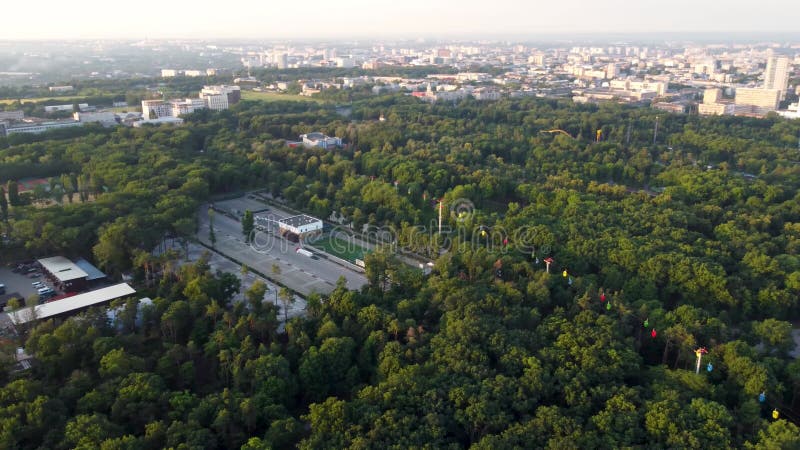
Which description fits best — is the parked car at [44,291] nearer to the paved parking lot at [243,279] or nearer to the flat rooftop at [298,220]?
the paved parking lot at [243,279]

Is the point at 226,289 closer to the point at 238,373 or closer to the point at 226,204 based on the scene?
the point at 238,373

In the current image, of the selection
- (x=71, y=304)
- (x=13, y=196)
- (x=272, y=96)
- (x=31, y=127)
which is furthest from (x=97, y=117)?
(x=71, y=304)

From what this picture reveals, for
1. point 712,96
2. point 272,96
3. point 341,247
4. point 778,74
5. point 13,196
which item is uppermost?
point 778,74

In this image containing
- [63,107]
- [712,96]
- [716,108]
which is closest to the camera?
[63,107]

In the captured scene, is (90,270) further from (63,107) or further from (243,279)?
(63,107)

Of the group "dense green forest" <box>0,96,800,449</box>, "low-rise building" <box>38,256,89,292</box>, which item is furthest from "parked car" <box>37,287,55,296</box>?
"dense green forest" <box>0,96,800,449</box>

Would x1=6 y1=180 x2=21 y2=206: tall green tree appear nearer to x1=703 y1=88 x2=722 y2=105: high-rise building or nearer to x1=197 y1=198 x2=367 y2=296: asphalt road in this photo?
x1=197 y1=198 x2=367 y2=296: asphalt road

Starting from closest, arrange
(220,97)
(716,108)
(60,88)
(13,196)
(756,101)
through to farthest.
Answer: (13,196)
(220,97)
(716,108)
(60,88)
(756,101)
